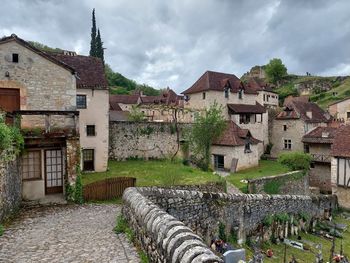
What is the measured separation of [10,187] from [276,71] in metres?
96.8

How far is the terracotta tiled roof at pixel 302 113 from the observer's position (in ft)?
127

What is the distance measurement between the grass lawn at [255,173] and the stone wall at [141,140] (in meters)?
6.99

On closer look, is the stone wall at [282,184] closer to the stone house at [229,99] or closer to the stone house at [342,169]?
the stone house at [342,169]

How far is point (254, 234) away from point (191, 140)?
16.8 m

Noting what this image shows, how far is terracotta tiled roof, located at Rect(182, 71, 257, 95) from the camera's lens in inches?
1387

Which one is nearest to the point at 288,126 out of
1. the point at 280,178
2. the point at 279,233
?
the point at 280,178

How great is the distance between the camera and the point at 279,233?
15.5 meters

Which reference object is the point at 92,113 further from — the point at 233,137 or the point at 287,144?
the point at 287,144

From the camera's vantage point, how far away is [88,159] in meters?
22.0

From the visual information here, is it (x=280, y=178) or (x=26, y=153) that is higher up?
(x=26, y=153)

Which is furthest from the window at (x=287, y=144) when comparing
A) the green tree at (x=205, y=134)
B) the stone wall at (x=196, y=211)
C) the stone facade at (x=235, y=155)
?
the stone wall at (x=196, y=211)

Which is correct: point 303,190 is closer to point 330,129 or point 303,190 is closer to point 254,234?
point 330,129

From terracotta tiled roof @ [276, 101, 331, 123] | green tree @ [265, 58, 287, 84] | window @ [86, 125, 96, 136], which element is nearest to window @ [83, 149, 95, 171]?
window @ [86, 125, 96, 136]

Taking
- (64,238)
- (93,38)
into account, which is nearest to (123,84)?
(93,38)
